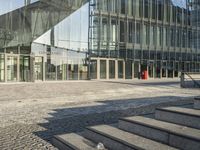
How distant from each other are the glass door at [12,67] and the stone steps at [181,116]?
102 feet

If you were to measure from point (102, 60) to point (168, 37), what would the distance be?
13.2 meters

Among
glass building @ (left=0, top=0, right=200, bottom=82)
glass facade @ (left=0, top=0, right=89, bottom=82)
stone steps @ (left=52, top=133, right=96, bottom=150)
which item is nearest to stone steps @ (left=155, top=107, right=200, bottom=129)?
stone steps @ (left=52, top=133, right=96, bottom=150)

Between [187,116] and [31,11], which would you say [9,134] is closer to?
[187,116]

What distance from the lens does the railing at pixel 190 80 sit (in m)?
28.9

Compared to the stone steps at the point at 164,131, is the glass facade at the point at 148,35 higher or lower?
higher

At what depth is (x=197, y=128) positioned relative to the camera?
659cm

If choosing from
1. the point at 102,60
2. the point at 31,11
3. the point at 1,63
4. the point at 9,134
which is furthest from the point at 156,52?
the point at 9,134

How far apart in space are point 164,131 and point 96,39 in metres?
38.4

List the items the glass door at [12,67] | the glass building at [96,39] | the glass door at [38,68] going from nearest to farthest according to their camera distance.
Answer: the glass door at [12,67]
the glass building at [96,39]
the glass door at [38,68]

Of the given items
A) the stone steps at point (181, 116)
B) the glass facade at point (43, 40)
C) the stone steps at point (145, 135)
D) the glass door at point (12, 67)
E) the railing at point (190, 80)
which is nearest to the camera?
the stone steps at point (145, 135)

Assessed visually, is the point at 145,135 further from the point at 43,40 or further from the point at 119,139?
the point at 43,40

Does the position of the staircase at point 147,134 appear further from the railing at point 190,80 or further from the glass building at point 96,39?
the glass building at point 96,39

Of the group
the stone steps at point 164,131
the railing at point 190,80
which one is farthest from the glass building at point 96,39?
the stone steps at point 164,131

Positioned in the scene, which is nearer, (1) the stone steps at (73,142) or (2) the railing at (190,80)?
(1) the stone steps at (73,142)
